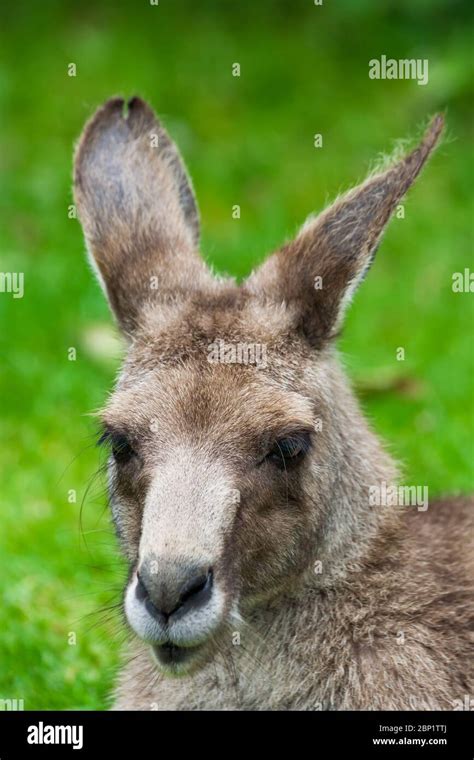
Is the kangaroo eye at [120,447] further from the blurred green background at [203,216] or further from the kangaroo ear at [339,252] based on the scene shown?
the blurred green background at [203,216]

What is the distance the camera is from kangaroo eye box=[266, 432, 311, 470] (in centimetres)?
619

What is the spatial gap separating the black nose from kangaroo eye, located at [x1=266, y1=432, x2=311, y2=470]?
0.71 m

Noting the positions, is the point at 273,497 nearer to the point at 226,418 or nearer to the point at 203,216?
the point at 226,418

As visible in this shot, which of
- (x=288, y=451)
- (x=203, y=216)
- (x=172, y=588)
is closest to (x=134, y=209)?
(x=288, y=451)

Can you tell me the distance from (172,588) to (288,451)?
0.97 metres

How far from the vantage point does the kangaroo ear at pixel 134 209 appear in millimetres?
7051

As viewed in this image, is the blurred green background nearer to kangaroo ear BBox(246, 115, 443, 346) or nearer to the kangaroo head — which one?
the kangaroo head

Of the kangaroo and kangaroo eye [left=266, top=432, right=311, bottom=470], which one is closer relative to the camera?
the kangaroo

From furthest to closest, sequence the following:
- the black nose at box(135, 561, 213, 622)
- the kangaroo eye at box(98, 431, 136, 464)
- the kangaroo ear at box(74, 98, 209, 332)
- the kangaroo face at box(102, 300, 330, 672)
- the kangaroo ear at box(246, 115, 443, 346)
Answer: the kangaroo ear at box(74, 98, 209, 332) < the kangaroo ear at box(246, 115, 443, 346) < the kangaroo eye at box(98, 431, 136, 464) < the kangaroo face at box(102, 300, 330, 672) < the black nose at box(135, 561, 213, 622)

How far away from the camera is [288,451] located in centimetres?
622

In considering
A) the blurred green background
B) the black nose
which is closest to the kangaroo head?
the black nose

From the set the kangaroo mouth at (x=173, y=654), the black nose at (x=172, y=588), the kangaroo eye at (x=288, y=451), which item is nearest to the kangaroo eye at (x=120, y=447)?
the kangaroo eye at (x=288, y=451)

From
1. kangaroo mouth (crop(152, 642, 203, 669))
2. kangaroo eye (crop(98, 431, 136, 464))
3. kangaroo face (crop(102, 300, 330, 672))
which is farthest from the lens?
kangaroo eye (crop(98, 431, 136, 464))
